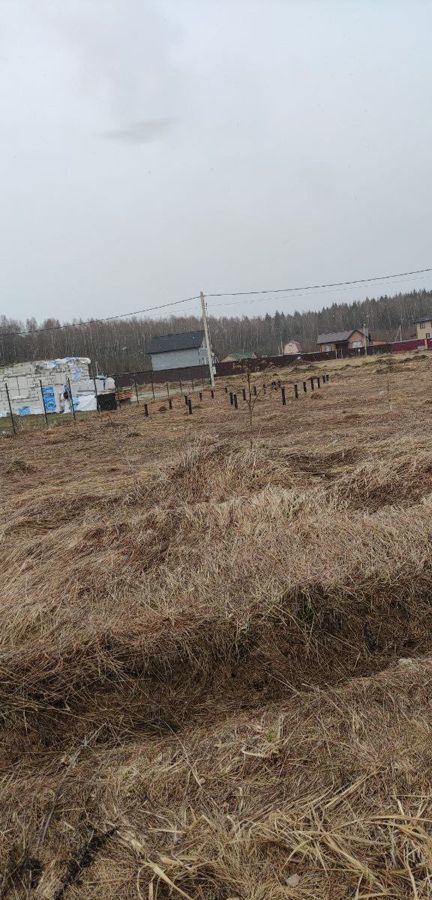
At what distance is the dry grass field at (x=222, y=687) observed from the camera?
2.12m

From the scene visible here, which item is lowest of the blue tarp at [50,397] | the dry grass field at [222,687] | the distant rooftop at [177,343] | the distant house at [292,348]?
the dry grass field at [222,687]

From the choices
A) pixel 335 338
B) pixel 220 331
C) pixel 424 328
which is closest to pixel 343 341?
pixel 335 338

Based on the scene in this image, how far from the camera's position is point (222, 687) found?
344cm

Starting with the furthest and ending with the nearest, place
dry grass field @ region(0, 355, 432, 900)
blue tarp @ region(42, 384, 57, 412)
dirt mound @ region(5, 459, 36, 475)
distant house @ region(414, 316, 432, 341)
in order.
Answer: distant house @ region(414, 316, 432, 341) → blue tarp @ region(42, 384, 57, 412) → dirt mound @ region(5, 459, 36, 475) → dry grass field @ region(0, 355, 432, 900)

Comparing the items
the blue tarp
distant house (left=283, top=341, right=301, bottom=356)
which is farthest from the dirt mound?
distant house (left=283, top=341, right=301, bottom=356)

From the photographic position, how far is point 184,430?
14.8 m

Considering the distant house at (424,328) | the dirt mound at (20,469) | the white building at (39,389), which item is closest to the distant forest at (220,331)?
the distant house at (424,328)

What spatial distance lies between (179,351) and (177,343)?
3.75 ft

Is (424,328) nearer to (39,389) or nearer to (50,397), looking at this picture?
(50,397)

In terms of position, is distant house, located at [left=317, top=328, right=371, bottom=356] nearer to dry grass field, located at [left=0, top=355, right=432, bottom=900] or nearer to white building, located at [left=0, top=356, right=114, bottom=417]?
white building, located at [left=0, top=356, right=114, bottom=417]

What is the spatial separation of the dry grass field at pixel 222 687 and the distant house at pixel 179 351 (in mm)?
60932

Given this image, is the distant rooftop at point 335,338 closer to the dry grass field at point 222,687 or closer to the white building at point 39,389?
the white building at point 39,389

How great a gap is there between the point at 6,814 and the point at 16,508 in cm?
469

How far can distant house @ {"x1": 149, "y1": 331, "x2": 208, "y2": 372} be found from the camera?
219 feet
